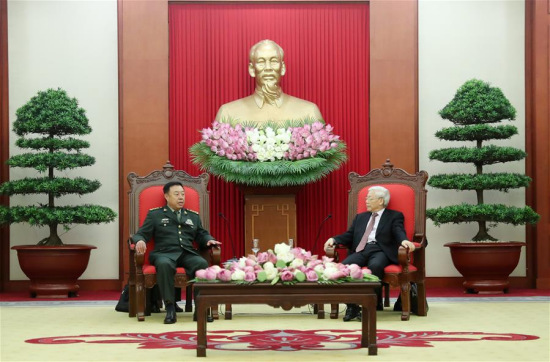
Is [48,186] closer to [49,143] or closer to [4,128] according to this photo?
[49,143]

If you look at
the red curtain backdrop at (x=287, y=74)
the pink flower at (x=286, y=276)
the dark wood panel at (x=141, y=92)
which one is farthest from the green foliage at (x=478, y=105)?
the pink flower at (x=286, y=276)

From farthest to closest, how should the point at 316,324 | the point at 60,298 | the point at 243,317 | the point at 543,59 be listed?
1. the point at 543,59
2. the point at 60,298
3. the point at 243,317
4. the point at 316,324

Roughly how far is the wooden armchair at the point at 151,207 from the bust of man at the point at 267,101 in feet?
4.78

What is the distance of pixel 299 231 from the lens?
9.73 m

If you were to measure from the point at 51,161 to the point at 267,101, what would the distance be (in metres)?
2.13

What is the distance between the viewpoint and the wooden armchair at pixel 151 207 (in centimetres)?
707

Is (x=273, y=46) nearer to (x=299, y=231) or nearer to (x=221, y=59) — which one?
(x=221, y=59)

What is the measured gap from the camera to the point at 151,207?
7652 mm

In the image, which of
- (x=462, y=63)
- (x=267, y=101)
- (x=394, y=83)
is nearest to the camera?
(x=267, y=101)

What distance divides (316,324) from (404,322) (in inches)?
25.3

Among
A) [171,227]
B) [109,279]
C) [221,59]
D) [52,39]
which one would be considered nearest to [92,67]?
[52,39]

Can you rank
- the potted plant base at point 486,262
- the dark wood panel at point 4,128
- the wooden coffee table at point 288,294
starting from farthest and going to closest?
the dark wood panel at point 4,128
the potted plant base at point 486,262
the wooden coffee table at point 288,294

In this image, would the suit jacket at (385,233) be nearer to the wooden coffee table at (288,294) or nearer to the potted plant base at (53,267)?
the wooden coffee table at (288,294)

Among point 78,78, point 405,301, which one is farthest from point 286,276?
point 78,78
